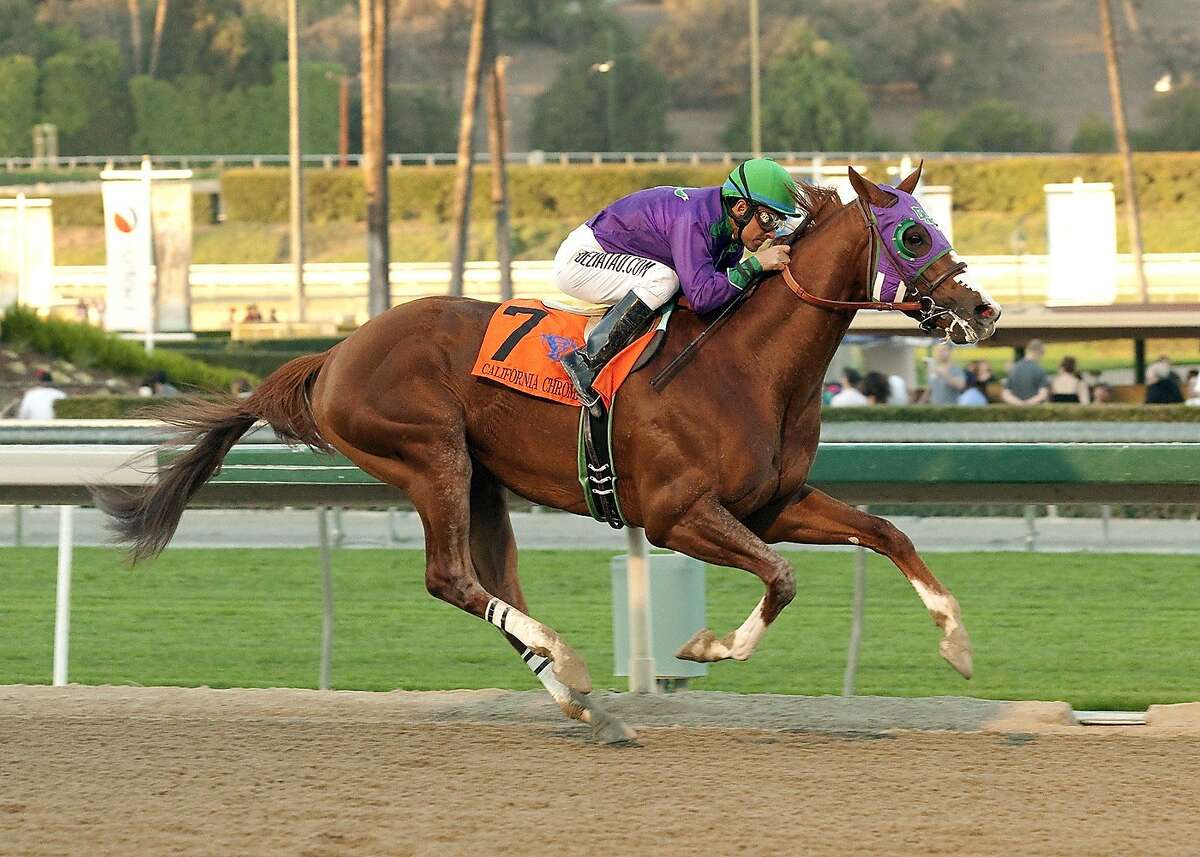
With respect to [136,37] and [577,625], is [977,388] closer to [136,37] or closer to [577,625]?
[577,625]

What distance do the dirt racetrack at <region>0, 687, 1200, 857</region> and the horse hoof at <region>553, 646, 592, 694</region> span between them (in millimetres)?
171

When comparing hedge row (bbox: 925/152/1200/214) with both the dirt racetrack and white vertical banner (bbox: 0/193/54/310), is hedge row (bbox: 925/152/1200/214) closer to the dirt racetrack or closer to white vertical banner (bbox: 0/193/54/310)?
white vertical banner (bbox: 0/193/54/310)

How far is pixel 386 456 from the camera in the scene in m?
5.86

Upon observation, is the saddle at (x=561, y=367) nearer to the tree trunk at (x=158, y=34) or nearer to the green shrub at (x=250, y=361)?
the green shrub at (x=250, y=361)

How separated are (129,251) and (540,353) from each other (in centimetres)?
1895

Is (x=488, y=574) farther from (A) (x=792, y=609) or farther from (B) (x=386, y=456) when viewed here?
(A) (x=792, y=609)

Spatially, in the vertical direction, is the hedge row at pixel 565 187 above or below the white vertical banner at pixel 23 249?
above

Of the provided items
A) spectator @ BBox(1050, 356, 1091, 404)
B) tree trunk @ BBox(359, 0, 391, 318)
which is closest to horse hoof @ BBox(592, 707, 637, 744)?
spectator @ BBox(1050, 356, 1091, 404)

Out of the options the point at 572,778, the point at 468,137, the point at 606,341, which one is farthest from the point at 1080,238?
the point at 572,778

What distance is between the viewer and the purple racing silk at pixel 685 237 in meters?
5.40

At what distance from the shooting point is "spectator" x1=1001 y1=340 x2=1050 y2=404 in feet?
54.6

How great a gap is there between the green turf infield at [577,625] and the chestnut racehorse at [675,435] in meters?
1.90

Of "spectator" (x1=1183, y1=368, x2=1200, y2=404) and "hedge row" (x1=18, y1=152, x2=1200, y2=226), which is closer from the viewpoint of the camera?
"spectator" (x1=1183, y1=368, x2=1200, y2=404)

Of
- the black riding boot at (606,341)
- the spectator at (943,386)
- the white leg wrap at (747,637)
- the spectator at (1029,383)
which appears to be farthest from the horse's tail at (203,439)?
the spectator at (943,386)
